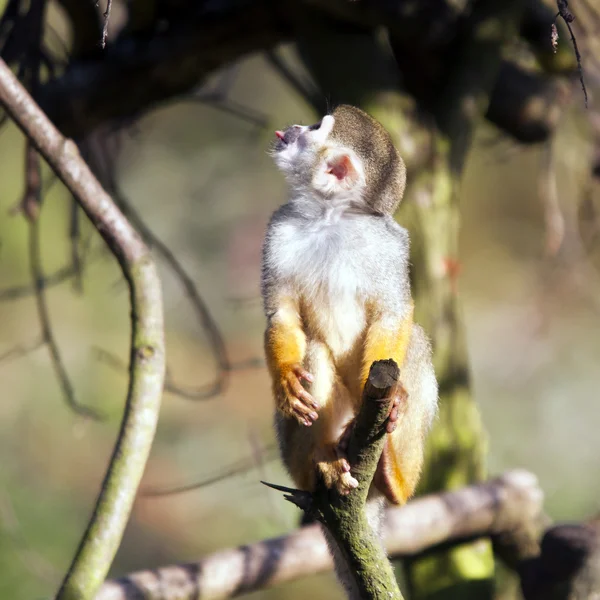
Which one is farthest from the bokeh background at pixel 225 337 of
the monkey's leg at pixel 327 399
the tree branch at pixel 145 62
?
the monkey's leg at pixel 327 399

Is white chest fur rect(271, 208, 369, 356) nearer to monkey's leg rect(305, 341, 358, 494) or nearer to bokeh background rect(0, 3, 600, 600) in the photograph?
monkey's leg rect(305, 341, 358, 494)

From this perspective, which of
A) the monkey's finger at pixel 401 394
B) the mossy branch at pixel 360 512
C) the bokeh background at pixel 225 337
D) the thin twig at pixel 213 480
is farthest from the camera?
the bokeh background at pixel 225 337

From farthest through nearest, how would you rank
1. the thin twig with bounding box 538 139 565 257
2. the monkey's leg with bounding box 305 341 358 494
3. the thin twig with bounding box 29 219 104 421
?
the thin twig with bounding box 538 139 565 257, the thin twig with bounding box 29 219 104 421, the monkey's leg with bounding box 305 341 358 494

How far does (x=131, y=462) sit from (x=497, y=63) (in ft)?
6.22

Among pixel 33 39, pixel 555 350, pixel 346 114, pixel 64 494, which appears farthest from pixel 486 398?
pixel 346 114

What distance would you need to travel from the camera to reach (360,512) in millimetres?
1755

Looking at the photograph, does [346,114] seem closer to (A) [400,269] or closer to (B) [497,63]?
(A) [400,269]

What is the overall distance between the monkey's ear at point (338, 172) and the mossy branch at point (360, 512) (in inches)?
17.5

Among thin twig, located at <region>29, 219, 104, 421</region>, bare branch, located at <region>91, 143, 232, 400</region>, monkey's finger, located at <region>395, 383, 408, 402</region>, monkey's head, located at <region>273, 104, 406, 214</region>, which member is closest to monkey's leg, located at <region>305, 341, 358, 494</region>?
monkey's finger, located at <region>395, 383, 408, 402</region>

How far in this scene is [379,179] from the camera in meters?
1.90

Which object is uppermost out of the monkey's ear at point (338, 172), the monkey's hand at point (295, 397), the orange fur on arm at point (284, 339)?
the monkey's ear at point (338, 172)

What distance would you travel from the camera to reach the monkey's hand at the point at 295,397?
6.09ft

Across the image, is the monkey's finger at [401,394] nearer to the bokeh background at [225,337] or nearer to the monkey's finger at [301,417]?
the monkey's finger at [301,417]

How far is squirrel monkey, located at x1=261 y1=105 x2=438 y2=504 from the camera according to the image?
1899 mm
